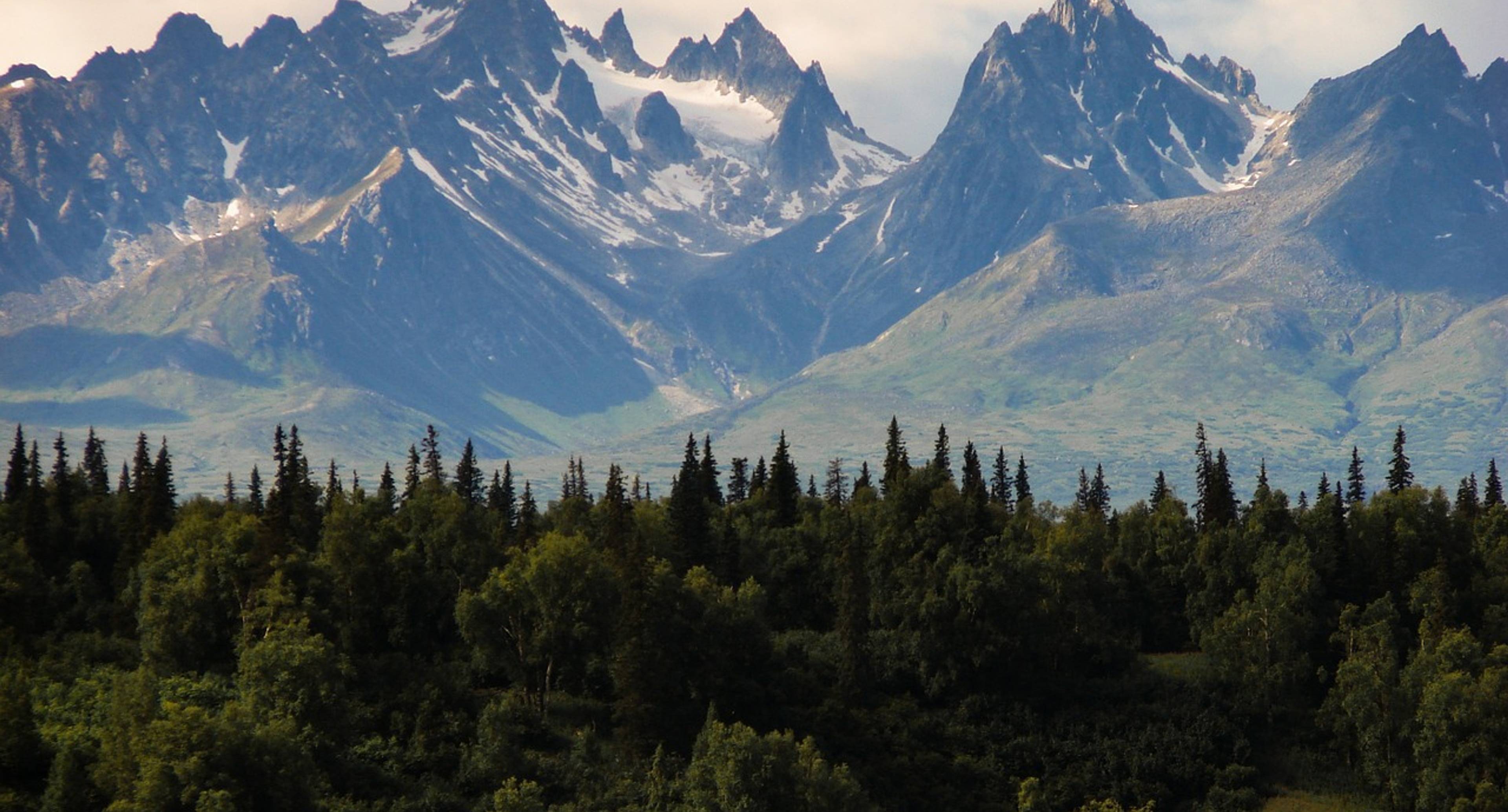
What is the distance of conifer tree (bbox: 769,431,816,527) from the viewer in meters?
171

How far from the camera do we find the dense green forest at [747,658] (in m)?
111

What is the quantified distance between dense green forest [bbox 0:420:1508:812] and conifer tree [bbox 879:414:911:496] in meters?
2.01

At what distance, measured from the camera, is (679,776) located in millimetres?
116625

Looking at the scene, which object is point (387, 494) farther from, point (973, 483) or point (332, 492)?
point (973, 483)

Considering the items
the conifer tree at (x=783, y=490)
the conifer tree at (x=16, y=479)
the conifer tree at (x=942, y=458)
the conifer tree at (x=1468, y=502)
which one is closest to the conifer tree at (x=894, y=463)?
the conifer tree at (x=942, y=458)

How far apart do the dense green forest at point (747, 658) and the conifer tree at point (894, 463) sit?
2.01 meters

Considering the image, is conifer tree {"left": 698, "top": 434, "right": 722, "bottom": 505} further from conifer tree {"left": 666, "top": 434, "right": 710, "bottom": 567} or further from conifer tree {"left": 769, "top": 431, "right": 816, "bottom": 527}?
conifer tree {"left": 666, "top": 434, "right": 710, "bottom": 567}

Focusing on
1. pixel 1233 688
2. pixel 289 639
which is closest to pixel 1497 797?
pixel 1233 688

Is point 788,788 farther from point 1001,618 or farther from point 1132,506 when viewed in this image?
point 1132,506

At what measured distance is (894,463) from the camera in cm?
17250

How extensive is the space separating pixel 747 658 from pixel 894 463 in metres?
45.2

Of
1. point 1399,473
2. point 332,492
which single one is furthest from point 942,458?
point 332,492

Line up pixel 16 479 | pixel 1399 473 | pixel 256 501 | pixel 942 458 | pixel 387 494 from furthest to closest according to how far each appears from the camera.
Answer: pixel 16 479, pixel 1399 473, pixel 256 501, pixel 387 494, pixel 942 458

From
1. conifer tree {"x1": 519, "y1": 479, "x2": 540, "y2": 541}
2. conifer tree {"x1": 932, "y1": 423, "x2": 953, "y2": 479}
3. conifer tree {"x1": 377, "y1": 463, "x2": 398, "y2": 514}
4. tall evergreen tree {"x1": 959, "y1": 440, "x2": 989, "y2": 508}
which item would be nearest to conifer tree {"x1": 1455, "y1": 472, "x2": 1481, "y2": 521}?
tall evergreen tree {"x1": 959, "y1": 440, "x2": 989, "y2": 508}
